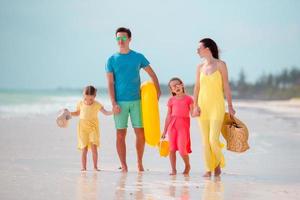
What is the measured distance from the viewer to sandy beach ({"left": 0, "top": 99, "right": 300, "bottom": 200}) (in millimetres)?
6508

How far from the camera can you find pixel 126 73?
8.24m

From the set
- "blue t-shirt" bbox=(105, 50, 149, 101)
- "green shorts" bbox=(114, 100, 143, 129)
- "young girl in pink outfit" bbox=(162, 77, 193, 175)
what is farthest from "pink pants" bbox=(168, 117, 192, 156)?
"blue t-shirt" bbox=(105, 50, 149, 101)

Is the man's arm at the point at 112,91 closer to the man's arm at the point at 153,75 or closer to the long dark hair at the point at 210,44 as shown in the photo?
the man's arm at the point at 153,75

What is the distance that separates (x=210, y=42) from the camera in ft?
26.2

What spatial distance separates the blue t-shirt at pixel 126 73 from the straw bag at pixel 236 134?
119cm

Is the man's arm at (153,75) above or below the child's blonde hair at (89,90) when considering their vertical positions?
above

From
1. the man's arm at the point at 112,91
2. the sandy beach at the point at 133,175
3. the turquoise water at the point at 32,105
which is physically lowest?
the sandy beach at the point at 133,175

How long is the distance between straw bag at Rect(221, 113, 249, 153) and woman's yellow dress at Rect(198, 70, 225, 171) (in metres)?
0.19

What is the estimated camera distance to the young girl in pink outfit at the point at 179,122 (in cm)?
818

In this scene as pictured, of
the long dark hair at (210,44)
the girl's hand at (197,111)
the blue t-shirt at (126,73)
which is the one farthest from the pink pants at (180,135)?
the long dark hair at (210,44)

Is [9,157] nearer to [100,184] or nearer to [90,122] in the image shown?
[90,122]

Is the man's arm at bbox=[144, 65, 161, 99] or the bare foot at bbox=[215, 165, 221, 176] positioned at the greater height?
the man's arm at bbox=[144, 65, 161, 99]

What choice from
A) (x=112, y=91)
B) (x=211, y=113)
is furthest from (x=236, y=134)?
(x=112, y=91)

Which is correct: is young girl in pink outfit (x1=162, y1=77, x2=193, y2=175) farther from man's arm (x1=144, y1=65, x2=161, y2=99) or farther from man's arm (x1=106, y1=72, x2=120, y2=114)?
man's arm (x1=106, y1=72, x2=120, y2=114)
